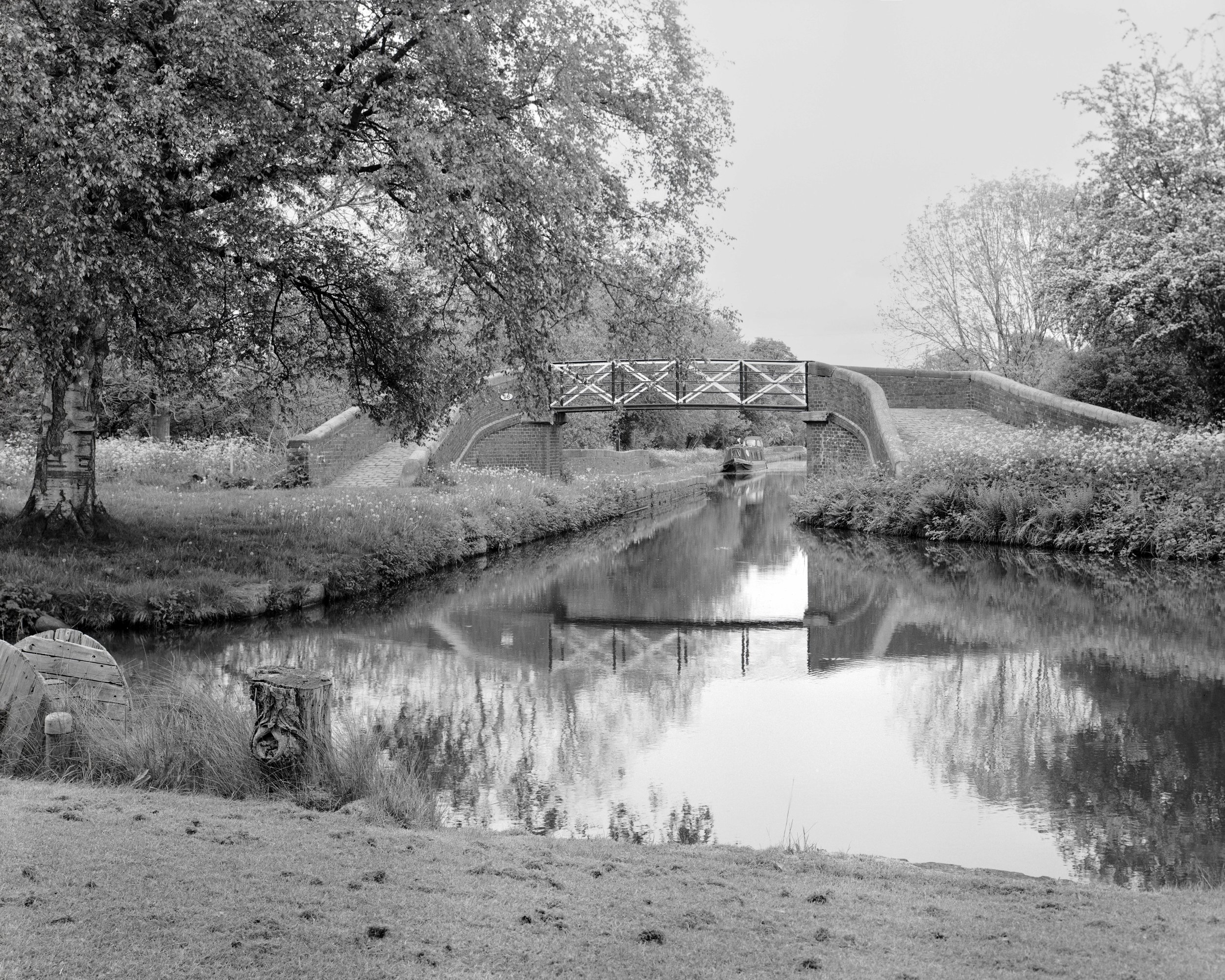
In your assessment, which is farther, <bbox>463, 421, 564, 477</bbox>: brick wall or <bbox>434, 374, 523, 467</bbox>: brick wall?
<bbox>463, 421, 564, 477</bbox>: brick wall

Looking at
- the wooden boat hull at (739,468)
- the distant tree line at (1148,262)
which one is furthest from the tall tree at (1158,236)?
the wooden boat hull at (739,468)

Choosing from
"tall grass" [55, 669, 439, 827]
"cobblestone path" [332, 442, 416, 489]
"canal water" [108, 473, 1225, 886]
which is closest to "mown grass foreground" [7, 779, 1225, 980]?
"tall grass" [55, 669, 439, 827]

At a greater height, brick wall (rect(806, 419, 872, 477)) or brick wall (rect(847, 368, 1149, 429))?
brick wall (rect(847, 368, 1149, 429))

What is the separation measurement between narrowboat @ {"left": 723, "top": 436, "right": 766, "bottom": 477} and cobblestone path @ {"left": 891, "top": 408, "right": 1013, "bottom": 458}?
30.4 metres

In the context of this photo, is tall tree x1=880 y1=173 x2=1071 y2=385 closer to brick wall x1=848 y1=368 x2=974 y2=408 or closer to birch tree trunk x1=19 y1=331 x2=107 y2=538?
brick wall x1=848 y1=368 x2=974 y2=408

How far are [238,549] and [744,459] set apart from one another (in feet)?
176

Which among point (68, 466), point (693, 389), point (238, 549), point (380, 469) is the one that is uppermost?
point (693, 389)

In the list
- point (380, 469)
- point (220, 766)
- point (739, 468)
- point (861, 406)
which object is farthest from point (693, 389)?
point (739, 468)

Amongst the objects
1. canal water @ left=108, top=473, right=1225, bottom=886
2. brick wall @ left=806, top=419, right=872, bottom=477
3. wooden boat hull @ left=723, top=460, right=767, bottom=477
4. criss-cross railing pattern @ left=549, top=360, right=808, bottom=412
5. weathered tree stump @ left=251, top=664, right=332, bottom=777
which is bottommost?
canal water @ left=108, top=473, right=1225, bottom=886

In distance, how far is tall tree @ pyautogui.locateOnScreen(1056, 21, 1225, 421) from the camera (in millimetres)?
22141

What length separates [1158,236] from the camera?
23234mm

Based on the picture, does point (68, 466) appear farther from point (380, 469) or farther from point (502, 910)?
point (380, 469)

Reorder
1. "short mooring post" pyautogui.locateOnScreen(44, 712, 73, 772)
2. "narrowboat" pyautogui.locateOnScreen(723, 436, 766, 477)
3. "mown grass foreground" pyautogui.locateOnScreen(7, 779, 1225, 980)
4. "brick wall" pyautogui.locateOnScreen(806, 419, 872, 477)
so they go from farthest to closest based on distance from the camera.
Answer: "narrowboat" pyautogui.locateOnScreen(723, 436, 766, 477) < "brick wall" pyautogui.locateOnScreen(806, 419, 872, 477) < "short mooring post" pyautogui.locateOnScreen(44, 712, 73, 772) < "mown grass foreground" pyautogui.locateOnScreen(7, 779, 1225, 980)

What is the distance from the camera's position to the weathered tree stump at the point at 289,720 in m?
5.42
